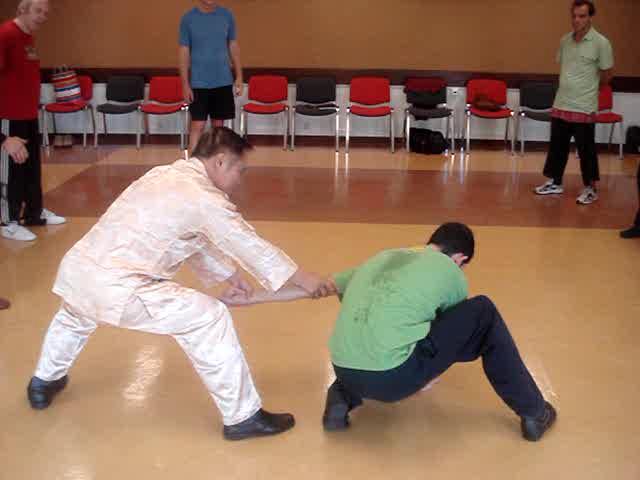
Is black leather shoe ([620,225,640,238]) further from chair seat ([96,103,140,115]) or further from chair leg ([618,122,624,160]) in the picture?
chair seat ([96,103,140,115])

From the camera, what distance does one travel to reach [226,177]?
262cm

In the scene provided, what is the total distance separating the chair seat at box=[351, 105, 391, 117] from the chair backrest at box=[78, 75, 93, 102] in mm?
3385

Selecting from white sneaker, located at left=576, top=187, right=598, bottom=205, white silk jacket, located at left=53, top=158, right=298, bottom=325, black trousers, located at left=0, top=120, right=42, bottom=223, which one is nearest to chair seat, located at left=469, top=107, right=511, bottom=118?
white sneaker, located at left=576, top=187, right=598, bottom=205

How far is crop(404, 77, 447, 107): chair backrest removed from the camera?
9.10m

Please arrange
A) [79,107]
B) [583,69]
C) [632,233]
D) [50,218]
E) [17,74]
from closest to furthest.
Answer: [17,74] → [632,233] → [50,218] → [583,69] → [79,107]

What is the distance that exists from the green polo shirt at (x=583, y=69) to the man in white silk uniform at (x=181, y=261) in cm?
461

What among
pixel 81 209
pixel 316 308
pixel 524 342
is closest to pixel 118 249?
pixel 316 308

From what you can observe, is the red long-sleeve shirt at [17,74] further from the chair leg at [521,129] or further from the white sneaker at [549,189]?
the chair leg at [521,129]

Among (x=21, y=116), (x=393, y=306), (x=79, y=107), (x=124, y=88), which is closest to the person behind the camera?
(x=393, y=306)

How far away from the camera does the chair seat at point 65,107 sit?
8.95 m

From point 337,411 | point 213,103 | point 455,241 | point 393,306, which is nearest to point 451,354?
point 393,306

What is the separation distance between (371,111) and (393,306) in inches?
267

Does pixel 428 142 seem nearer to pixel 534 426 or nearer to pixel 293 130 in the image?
pixel 293 130

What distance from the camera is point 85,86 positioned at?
940 centimetres
